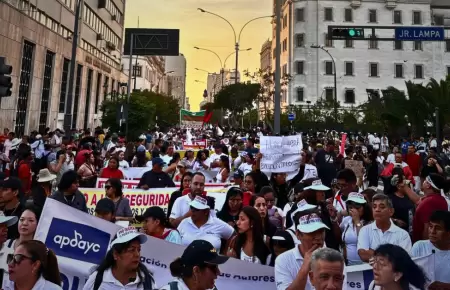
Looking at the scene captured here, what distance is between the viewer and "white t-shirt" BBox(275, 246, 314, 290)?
3.57 m

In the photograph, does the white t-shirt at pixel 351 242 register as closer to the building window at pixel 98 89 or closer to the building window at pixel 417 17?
the building window at pixel 98 89

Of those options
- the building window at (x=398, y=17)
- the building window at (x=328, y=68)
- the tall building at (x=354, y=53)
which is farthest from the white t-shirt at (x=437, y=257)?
the building window at (x=398, y=17)

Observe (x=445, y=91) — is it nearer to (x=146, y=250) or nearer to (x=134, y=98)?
(x=134, y=98)

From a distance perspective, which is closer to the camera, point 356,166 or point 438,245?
point 438,245

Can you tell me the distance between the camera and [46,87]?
34.6 metres

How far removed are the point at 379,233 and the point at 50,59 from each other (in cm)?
3450

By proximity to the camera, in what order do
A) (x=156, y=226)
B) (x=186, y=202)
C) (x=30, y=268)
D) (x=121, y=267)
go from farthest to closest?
1. (x=186, y=202)
2. (x=156, y=226)
3. (x=121, y=267)
4. (x=30, y=268)

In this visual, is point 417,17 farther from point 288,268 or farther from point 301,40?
point 288,268

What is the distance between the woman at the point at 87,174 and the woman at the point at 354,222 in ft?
20.1

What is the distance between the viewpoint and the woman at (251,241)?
4494mm

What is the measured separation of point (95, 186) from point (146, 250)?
529 centimetres

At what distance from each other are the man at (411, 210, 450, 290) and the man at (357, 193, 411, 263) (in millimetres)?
293

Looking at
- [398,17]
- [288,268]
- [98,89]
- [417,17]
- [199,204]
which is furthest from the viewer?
[417,17]

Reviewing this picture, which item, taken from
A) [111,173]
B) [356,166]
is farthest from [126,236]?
[356,166]
